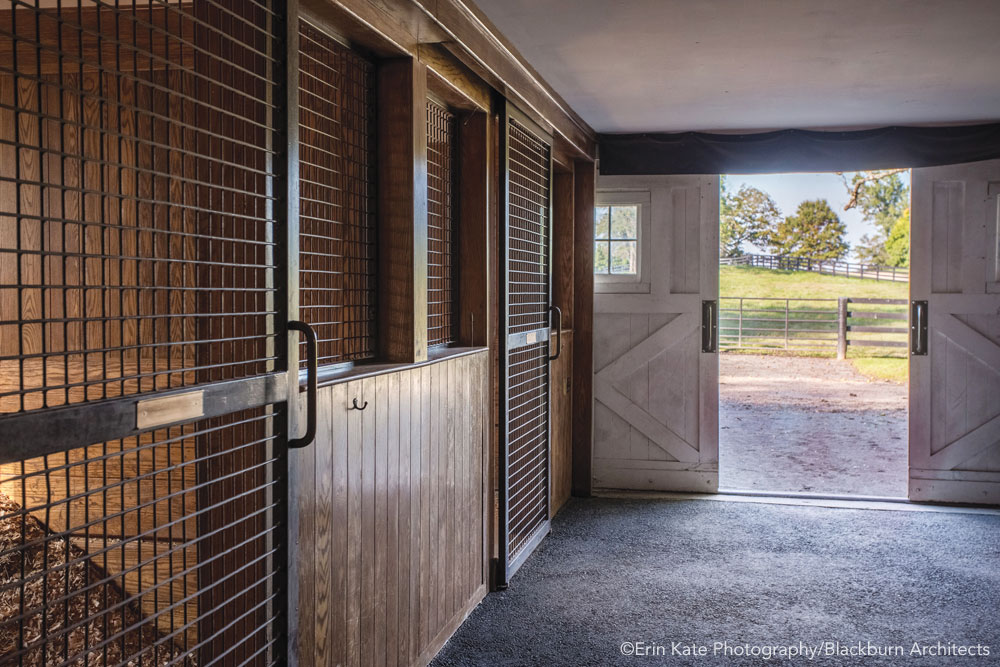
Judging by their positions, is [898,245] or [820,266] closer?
[898,245]

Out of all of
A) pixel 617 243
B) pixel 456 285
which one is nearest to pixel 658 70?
pixel 456 285

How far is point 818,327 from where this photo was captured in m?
13.0

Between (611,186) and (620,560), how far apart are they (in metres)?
2.48

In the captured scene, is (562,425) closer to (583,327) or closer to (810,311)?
(583,327)

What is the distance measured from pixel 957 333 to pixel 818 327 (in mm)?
8418

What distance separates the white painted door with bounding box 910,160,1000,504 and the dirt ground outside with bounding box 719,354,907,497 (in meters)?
0.45

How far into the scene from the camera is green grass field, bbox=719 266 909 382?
11727 millimetres

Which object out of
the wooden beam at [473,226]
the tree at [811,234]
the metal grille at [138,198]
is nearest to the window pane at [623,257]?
the wooden beam at [473,226]

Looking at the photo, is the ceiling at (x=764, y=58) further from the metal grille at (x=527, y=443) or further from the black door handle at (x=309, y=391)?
the black door handle at (x=309, y=391)

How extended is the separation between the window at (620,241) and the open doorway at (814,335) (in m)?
1.53

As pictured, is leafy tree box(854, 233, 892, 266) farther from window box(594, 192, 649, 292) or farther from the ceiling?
window box(594, 192, 649, 292)

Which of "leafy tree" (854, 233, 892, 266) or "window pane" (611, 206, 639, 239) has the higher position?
"leafy tree" (854, 233, 892, 266)

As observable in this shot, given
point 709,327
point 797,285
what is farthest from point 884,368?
point 709,327

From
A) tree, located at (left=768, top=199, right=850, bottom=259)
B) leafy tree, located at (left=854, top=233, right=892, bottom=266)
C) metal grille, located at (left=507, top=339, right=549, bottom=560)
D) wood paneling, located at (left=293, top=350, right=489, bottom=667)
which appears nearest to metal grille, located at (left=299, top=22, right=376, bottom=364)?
wood paneling, located at (left=293, top=350, right=489, bottom=667)
